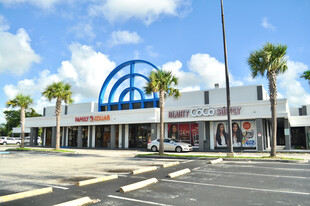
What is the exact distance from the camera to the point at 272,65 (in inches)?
640

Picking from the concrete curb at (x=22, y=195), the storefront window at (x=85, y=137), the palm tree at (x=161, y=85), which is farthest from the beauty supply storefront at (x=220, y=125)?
the concrete curb at (x=22, y=195)

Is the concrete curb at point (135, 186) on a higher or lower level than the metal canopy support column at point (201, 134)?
lower

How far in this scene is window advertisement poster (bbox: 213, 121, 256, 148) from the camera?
23.9 m

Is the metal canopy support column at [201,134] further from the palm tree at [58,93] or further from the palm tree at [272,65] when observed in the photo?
the palm tree at [58,93]

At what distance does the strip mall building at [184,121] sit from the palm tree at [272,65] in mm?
6214

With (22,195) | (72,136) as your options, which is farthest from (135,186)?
(72,136)

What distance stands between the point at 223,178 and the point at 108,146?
24.9m

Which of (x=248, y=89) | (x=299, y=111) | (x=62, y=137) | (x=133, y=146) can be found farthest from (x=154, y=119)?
(x=299, y=111)

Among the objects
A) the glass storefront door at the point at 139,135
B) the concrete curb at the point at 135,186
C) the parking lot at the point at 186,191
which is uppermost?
the glass storefront door at the point at 139,135

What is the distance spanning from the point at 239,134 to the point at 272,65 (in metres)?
10.00

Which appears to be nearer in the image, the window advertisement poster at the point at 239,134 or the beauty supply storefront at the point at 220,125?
the beauty supply storefront at the point at 220,125

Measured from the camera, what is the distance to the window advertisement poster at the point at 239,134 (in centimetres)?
2386

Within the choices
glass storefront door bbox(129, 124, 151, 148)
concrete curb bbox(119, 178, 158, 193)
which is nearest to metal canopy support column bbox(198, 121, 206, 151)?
glass storefront door bbox(129, 124, 151, 148)

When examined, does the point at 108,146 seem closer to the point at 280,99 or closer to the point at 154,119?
the point at 154,119
